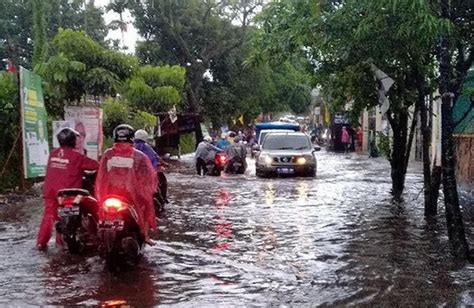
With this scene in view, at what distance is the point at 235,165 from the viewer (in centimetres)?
2330

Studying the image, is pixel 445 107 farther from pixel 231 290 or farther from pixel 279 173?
pixel 279 173

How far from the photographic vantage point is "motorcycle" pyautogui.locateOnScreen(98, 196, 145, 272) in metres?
7.11

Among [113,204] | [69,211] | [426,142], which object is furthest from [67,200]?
[426,142]

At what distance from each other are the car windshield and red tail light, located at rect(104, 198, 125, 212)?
597 inches

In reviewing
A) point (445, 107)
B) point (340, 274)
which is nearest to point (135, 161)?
point (340, 274)

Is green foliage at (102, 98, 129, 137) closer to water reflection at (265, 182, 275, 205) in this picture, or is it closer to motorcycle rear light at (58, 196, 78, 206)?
water reflection at (265, 182, 275, 205)

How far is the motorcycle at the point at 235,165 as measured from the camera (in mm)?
23266

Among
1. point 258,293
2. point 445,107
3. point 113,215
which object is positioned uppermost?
point 445,107

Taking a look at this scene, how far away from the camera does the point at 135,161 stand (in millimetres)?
7504

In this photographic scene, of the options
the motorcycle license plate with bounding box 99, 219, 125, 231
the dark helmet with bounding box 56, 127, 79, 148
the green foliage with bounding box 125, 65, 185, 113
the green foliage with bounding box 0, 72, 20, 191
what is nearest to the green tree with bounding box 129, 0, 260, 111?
the green foliage with bounding box 125, 65, 185, 113

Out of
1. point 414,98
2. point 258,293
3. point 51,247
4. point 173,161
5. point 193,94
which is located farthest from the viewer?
point 193,94

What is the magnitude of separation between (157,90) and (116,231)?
19.5 meters

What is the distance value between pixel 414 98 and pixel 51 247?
824 centimetres

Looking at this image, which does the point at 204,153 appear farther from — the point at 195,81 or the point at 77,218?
the point at 195,81
